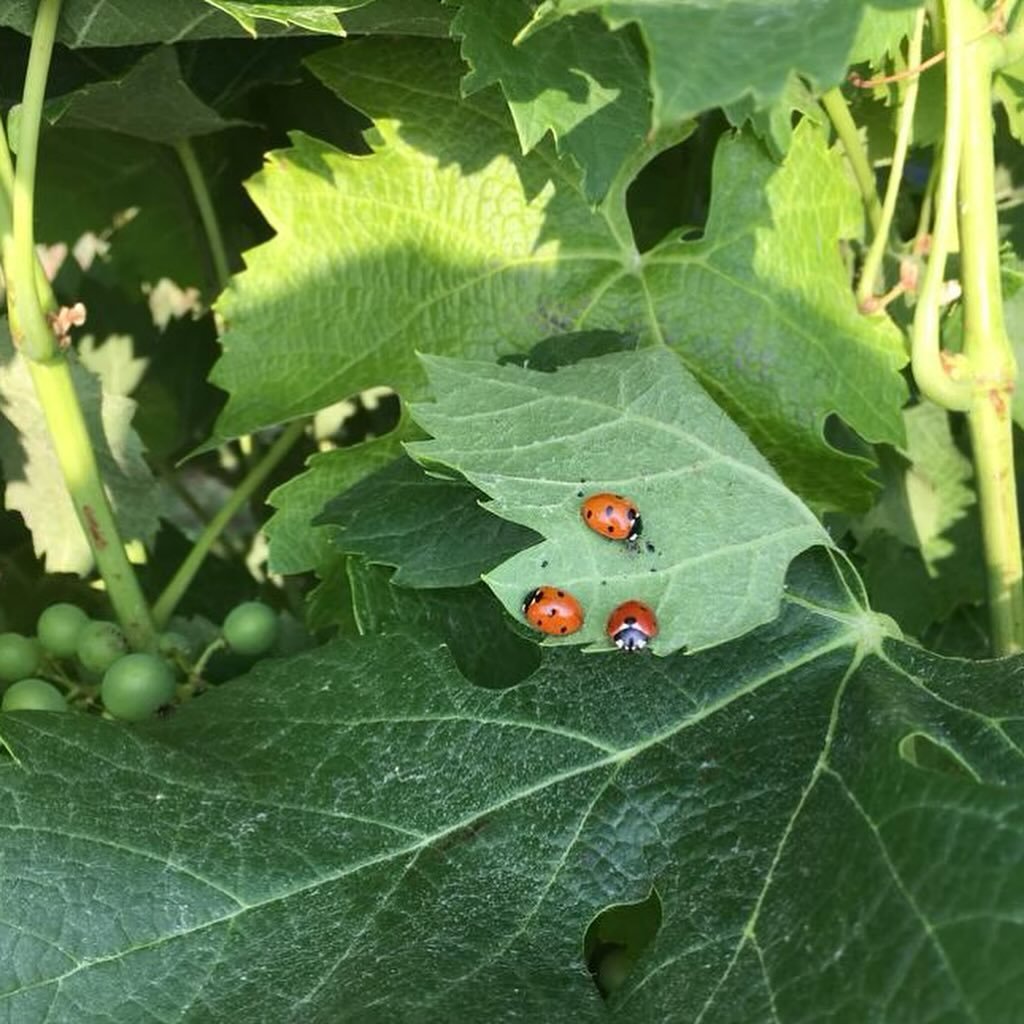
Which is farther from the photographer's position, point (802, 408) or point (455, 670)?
point (802, 408)

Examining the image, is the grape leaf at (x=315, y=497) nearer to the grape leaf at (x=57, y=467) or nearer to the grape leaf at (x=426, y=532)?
the grape leaf at (x=426, y=532)

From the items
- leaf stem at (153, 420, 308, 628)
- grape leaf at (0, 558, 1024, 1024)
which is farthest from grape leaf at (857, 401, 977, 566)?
leaf stem at (153, 420, 308, 628)

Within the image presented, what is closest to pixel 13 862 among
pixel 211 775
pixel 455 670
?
pixel 211 775

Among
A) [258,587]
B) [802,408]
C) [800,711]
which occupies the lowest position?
[258,587]

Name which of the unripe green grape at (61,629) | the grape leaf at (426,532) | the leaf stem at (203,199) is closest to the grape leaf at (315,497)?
the grape leaf at (426,532)

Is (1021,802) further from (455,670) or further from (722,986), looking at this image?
(455,670)

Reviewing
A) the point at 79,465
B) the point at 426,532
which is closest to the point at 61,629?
the point at 79,465

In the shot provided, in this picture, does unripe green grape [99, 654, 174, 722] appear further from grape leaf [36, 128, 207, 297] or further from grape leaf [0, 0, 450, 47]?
grape leaf [36, 128, 207, 297]
